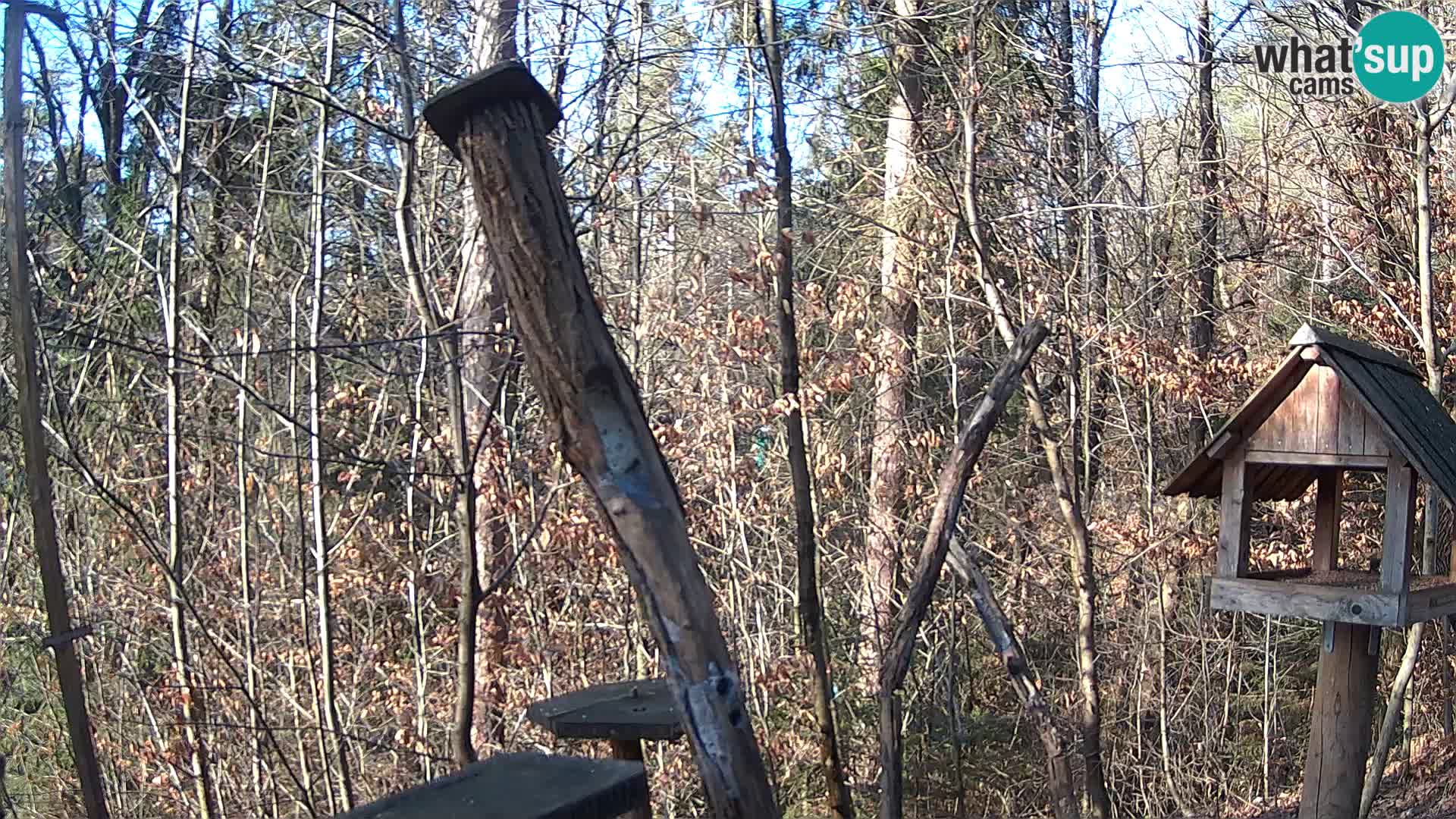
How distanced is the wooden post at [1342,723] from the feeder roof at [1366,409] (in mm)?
576

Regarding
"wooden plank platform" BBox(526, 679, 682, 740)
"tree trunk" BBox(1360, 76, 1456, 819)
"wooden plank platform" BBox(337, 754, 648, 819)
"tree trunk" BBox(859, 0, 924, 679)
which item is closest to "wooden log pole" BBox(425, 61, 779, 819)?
"wooden plank platform" BBox(337, 754, 648, 819)

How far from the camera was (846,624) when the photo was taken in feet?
27.5

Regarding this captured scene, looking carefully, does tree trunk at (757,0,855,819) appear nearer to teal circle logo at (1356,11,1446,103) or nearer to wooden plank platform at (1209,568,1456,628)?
wooden plank platform at (1209,568,1456,628)

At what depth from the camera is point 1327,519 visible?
13.6 feet

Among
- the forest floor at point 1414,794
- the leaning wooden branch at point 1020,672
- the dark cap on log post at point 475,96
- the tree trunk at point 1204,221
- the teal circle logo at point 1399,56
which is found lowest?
the forest floor at point 1414,794

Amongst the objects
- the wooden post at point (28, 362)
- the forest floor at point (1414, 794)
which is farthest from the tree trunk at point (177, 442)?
the forest floor at point (1414, 794)

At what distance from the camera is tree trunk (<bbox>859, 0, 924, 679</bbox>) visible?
24.4 ft

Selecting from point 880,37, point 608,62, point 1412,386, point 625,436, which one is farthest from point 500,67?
point 880,37

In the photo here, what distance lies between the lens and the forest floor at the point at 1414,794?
738cm

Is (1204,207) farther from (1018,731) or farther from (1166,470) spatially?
(1018,731)

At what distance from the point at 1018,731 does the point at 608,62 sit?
5626mm

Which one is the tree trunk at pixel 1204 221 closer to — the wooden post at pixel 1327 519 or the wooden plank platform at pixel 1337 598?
the wooden post at pixel 1327 519

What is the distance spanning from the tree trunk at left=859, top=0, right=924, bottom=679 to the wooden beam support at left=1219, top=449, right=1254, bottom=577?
10.8ft

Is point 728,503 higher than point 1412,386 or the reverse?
the reverse
